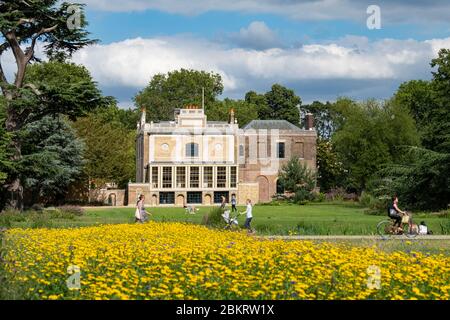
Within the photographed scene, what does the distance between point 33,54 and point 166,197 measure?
34.1 meters

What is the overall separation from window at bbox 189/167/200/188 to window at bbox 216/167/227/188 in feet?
6.41

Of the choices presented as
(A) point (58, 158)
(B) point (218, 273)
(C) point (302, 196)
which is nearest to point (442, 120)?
(C) point (302, 196)

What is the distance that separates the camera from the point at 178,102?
9344 cm

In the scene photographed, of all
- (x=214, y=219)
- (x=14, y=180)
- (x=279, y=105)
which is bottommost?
(x=214, y=219)

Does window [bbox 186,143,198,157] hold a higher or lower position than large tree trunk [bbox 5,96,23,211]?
higher

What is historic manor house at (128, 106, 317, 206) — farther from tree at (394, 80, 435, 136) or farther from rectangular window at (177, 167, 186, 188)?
tree at (394, 80, 435, 136)

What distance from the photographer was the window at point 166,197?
69062 mm

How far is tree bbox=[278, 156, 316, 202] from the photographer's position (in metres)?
66.7

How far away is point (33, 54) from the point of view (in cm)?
3666

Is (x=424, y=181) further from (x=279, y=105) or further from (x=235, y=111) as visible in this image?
(x=279, y=105)

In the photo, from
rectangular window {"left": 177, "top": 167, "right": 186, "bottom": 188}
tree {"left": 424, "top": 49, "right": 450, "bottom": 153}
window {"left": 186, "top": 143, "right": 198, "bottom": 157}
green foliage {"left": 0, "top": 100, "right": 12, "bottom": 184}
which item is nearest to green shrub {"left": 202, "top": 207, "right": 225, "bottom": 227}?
green foliage {"left": 0, "top": 100, "right": 12, "bottom": 184}

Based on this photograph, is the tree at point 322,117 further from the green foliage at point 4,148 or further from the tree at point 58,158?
the green foliage at point 4,148
